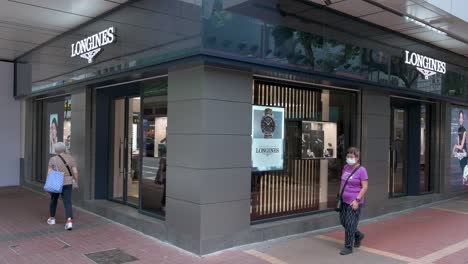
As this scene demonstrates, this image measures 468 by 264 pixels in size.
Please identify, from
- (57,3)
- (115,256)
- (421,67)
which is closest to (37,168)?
(57,3)

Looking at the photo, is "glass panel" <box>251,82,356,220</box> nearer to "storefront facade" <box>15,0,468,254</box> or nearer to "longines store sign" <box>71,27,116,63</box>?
"storefront facade" <box>15,0,468,254</box>

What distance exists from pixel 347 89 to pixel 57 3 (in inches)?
229

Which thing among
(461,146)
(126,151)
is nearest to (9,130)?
(126,151)

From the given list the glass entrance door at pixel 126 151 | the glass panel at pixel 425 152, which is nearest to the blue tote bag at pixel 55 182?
the glass entrance door at pixel 126 151

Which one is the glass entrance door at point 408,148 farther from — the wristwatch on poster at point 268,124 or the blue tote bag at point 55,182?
the blue tote bag at point 55,182

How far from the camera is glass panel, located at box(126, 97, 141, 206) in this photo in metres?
8.82

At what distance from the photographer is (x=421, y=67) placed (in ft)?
32.9

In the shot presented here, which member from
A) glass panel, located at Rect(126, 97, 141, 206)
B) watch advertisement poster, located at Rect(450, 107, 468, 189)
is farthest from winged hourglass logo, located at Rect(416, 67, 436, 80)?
glass panel, located at Rect(126, 97, 141, 206)

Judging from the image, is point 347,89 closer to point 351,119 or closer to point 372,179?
point 351,119

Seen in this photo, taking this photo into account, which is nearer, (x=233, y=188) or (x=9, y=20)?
(x=233, y=188)

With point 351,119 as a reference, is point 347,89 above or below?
above

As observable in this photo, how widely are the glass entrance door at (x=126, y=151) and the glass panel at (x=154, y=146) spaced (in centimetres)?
90

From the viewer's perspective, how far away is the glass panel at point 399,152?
1088cm

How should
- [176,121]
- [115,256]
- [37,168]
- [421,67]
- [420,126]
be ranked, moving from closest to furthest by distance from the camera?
[115,256] < [176,121] < [421,67] < [420,126] < [37,168]
